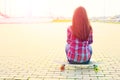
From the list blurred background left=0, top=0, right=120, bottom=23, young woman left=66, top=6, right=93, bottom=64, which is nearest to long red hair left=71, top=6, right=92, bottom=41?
young woman left=66, top=6, right=93, bottom=64

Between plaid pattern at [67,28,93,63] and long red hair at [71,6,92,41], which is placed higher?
long red hair at [71,6,92,41]

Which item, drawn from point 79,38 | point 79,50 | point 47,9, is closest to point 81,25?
point 79,38

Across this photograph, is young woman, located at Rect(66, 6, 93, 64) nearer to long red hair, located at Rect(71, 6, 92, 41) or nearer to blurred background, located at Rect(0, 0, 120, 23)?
long red hair, located at Rect(71, 6, 92, 41)

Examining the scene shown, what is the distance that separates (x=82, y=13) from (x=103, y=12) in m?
13.2

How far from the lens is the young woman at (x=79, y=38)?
396 cm

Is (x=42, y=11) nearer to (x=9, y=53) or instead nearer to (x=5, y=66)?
(x=9, y=53)

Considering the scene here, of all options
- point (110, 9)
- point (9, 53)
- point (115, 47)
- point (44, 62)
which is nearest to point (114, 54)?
point (115, 47)

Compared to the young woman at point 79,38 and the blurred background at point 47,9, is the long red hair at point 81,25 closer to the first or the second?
the young woman at point 79,38

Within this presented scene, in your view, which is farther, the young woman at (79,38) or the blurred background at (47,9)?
the blurred background at (47,9)

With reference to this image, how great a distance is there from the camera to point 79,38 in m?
3.97

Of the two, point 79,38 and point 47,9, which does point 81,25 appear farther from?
point 47,9

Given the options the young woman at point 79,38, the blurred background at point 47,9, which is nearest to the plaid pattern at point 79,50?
the young woman at point 79,38

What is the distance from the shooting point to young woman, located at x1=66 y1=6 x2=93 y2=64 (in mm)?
3961

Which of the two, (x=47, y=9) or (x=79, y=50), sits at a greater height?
(x=79, y=50)
